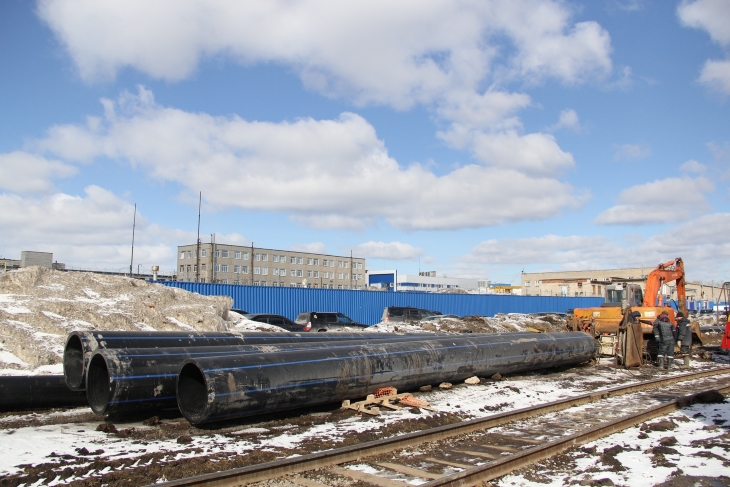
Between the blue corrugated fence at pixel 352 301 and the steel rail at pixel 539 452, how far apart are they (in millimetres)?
22117

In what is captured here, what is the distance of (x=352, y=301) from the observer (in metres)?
34.6

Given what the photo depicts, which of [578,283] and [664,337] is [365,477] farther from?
[578,283]

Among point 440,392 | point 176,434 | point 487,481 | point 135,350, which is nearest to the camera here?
point 487,481

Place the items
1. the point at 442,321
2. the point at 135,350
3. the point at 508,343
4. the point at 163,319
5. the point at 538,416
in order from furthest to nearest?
the point at 442,321, the point at 163,319, the point at 508,343, the point at 538,416, the point at 135,350

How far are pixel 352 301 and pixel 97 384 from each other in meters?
25.8

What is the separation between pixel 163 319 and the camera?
17.2 m

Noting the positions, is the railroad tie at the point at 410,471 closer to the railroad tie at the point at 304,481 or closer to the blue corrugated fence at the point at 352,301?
the railroad tie at the point at 304,481

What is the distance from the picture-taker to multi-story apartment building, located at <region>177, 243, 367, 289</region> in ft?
251

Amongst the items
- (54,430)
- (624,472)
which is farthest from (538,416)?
(54,430)

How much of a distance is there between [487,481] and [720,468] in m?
2.88

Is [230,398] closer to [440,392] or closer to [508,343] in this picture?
[440,392]

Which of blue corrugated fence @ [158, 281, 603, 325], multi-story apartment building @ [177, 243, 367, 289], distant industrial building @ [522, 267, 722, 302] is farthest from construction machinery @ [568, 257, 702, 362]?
multi-story apartment building @ [177, 243, 367, 289]

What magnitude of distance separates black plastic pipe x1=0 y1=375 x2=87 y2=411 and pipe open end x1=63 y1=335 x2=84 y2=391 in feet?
1.05

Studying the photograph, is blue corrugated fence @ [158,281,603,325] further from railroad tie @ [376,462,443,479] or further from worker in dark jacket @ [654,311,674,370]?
railroad tie @ [376,462,443,479]
